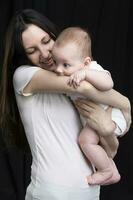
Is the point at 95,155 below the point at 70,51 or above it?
below

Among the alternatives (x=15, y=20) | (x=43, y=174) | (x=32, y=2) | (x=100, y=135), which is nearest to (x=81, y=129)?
(x=100, y=135)

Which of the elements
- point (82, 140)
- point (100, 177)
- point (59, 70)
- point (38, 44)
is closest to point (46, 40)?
point (38, 44)

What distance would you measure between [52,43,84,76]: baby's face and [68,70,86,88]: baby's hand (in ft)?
0.21

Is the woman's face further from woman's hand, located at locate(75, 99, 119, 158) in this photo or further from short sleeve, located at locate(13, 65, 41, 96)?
woman's hand, located at locate(75, 99, 119, 158)

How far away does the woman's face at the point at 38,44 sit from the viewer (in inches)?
72.5

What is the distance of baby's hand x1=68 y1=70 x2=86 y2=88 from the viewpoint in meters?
1.70

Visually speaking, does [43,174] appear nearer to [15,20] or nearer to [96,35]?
[15,20]

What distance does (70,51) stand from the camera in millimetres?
1779

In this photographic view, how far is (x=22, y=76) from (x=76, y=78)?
22 cm

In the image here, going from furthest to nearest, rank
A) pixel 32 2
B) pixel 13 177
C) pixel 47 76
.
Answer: pixel 13 177
pixel 32 2
pixel 47 76

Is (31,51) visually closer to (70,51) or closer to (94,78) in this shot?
(70,51)

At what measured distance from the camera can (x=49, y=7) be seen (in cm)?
336

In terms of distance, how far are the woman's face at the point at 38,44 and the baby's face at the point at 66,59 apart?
2.2 inches

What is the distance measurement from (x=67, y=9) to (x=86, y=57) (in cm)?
165
